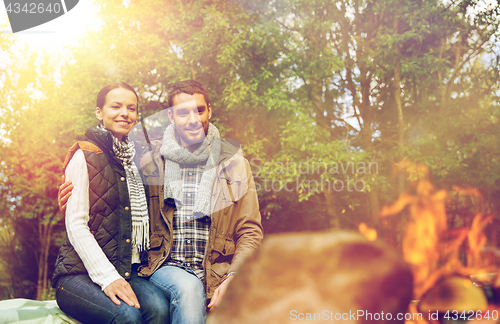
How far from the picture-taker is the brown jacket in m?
2.16

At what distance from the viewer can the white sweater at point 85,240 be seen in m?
1.85

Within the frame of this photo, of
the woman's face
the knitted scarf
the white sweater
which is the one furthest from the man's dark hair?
the white sweater

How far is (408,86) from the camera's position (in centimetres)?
582

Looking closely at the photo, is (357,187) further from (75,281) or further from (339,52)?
(75,281)

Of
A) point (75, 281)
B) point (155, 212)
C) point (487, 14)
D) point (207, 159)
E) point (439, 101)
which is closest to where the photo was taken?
point (75, 281)

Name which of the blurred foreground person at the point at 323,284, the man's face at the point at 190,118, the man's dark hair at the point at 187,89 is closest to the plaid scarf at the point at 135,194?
the man's face at the point at 190,118

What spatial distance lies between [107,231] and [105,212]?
0.37ft

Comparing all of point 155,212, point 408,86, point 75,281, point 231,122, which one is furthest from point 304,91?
point 75,281

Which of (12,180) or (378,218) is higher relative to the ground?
(12,180)

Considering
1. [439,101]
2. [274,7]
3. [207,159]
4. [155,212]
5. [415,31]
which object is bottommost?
[155,212]

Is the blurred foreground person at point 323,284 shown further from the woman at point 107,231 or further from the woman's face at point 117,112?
the woman's face at point 117,112

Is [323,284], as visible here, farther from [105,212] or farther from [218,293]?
[105,212]

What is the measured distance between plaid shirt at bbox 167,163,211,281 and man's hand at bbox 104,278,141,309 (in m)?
0.32

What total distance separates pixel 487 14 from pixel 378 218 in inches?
141
